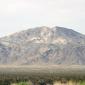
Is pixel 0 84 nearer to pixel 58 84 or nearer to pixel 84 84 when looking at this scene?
pixel 58 84

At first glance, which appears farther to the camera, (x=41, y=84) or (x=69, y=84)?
(x=41, y=84)

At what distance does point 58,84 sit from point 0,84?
18.0ft

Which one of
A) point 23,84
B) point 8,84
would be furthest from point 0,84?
point 23,84

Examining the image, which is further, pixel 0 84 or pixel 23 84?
pixel 0 84

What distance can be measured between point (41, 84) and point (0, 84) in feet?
12.5

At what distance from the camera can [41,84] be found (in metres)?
35.6

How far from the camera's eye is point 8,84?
119 ft

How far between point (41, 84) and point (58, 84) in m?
Answer: 2.17

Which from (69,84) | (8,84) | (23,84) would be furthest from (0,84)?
(69,84)

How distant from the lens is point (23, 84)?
32.8 meters

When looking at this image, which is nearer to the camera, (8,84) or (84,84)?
(84,84)

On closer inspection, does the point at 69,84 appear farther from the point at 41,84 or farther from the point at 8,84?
the point at 8,84

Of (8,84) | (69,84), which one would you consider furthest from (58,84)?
(8,84)

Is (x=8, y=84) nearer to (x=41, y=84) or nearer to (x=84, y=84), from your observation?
(x=41, y=84)
